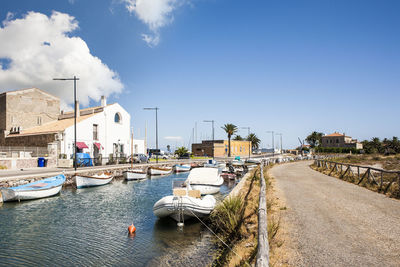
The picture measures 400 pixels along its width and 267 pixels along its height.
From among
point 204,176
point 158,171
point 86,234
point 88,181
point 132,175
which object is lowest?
point 86,234

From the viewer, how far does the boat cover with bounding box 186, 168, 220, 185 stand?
67.6 ft

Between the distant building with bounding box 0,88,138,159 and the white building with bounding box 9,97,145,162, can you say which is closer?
the white building with bounding box 9,97,145,162

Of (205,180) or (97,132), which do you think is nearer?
(205,180)

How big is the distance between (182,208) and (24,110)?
4705cm

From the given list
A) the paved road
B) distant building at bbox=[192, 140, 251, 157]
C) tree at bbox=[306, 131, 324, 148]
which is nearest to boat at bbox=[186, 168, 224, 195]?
the paved road

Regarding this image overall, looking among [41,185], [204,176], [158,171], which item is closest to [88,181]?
[41,185]

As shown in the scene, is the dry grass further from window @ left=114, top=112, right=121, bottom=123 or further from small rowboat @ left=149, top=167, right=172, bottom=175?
window @ left=114, top=112, right=121, bottom=123

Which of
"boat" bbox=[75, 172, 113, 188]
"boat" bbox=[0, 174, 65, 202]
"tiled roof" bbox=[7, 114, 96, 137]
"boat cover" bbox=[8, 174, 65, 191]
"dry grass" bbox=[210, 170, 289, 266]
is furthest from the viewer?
"tiled roof" bbox=[7, 114, 96, 137]

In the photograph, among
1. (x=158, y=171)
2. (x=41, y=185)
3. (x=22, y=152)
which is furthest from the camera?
(x=158, y=171)

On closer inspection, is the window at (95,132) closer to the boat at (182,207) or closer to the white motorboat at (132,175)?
the white motorboat at (132,175)

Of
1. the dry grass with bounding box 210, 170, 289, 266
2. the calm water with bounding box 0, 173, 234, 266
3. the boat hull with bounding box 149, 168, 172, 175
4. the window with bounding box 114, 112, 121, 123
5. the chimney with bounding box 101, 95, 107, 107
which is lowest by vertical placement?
the calm water with bounding box 0, 173, 234, 266

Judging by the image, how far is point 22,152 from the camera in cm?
3262

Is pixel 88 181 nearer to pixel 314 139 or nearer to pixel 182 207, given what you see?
pixel 182 207

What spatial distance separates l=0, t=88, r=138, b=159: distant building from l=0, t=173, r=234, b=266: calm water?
21.5 m
